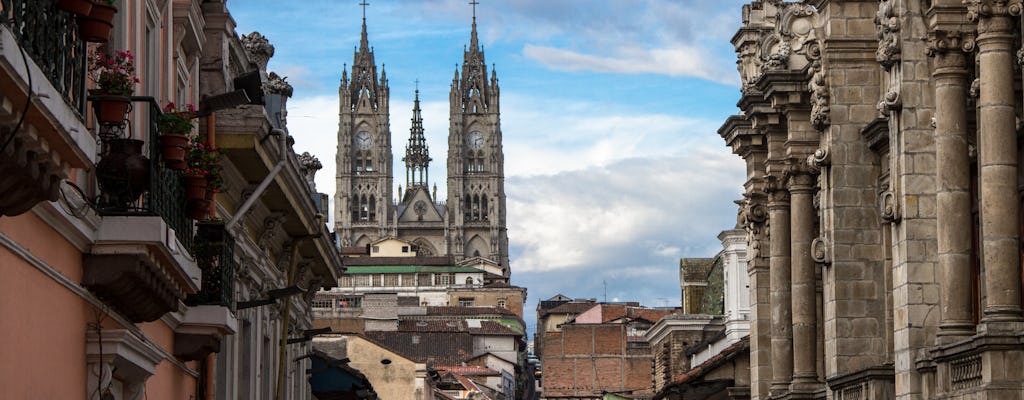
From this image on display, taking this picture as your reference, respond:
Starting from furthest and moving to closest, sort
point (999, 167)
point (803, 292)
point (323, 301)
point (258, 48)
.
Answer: point (323, 301) → point (803, 292) → point (258, 48) → point (999, 167)

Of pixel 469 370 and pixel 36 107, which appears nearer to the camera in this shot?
pixel 36 107

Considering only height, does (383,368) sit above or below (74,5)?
above

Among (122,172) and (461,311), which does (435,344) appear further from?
(122,172)

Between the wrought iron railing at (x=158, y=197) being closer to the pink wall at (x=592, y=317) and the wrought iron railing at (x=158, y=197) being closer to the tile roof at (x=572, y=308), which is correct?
the pink wall at (x=592, y=317)

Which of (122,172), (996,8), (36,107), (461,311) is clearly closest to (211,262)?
(122,172)

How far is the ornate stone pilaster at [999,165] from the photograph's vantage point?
816 inches

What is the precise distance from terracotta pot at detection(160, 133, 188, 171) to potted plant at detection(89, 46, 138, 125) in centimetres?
182

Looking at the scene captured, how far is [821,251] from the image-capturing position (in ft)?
94.9

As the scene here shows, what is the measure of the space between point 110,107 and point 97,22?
230 centimetres

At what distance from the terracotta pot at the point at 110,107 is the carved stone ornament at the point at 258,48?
49.9 feet

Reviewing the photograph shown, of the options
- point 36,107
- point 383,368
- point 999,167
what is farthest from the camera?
point 383,368

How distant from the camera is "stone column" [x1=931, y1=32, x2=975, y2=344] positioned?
22203mm

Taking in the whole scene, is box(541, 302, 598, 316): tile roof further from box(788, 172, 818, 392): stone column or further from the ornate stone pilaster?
the ornate stone pilaster

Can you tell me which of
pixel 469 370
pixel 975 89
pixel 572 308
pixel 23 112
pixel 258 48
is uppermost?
pixel 572 308
